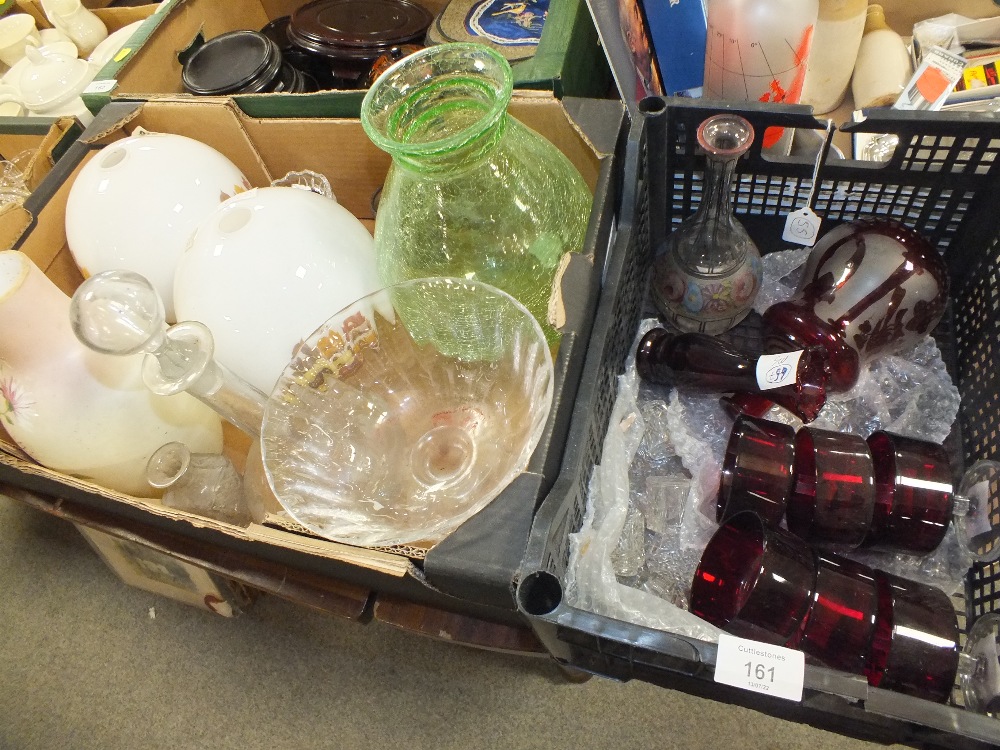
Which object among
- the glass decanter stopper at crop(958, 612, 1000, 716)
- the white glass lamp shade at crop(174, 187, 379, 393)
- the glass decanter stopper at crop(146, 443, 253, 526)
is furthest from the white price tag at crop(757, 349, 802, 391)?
the glass decanter stopper at crop(146, 443, 253, 526)

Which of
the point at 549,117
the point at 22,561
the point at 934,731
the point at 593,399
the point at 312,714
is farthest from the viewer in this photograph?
the point at 22,561

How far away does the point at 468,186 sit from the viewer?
1.66ft

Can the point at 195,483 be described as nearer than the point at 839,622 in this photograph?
No

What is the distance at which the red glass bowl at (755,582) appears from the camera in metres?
0.48

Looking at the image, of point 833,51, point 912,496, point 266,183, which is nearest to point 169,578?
point 266,183

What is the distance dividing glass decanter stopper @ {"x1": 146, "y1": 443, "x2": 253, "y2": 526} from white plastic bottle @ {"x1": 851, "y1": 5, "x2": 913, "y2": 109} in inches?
33.6

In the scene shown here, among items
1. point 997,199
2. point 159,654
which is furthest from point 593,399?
point 159,654

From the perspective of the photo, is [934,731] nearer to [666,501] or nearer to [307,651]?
[666,501]

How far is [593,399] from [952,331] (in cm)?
42

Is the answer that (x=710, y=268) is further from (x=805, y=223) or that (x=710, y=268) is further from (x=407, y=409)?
(x=407, y=409)

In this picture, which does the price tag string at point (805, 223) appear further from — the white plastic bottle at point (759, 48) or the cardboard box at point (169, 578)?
the cardboard box at point (169, 578)

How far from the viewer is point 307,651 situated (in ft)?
3.26

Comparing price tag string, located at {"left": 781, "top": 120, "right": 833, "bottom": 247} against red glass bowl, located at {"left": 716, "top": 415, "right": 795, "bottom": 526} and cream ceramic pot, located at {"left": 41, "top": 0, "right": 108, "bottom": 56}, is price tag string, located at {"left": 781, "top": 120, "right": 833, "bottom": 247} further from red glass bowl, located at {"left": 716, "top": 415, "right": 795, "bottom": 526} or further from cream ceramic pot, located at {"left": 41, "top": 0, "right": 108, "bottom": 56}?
cream ceramic pot, located at {"left": 41, "top": 0, "right": 108, "bottom": 56}

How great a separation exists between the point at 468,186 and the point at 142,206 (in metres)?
0.35
